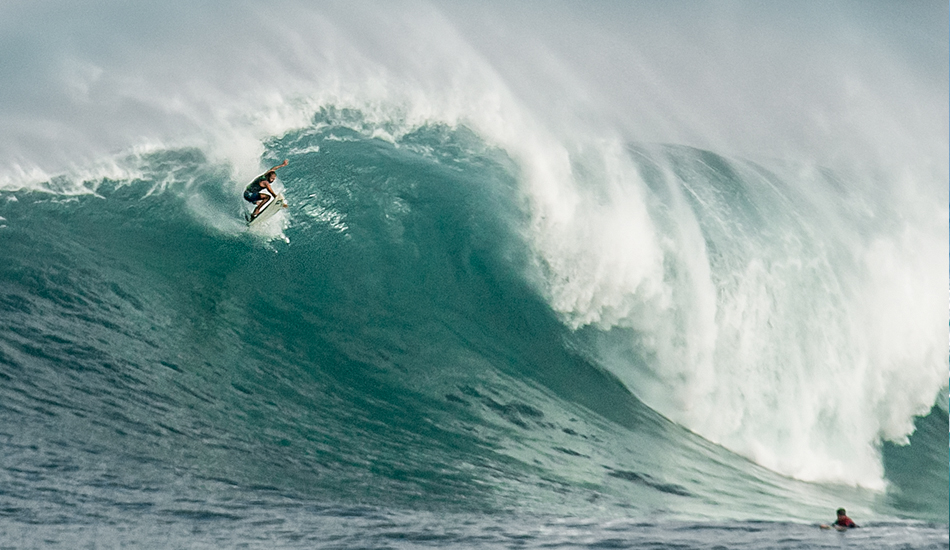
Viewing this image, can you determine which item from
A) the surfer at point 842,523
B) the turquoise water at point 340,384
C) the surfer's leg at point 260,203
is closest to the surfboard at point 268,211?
the surfer's leg at point 260,203

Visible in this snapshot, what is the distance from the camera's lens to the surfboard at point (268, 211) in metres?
14.3

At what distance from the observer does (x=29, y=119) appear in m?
16.4

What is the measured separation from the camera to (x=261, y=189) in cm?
1395

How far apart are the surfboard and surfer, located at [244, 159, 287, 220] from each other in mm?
89

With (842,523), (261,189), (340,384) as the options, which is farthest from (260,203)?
(842,523)

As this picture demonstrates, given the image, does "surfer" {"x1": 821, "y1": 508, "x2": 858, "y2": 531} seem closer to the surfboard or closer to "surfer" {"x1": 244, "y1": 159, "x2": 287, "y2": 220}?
"surfer" {"x1": 244, "y1": 159, "x2": 287, "y2": 220}

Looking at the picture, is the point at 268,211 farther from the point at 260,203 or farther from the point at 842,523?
the point at 842,523

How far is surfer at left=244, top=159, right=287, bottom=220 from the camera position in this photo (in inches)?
538

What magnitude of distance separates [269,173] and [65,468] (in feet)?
20.1

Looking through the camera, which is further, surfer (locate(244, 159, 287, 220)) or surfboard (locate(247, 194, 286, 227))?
surfboard (locate(247, 194, 286, 227))

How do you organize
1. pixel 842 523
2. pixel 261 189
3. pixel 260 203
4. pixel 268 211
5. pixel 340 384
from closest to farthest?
pixel 842 523
pixel 340 384
pixel 261 189
pixel 260 203
pixel 268 211

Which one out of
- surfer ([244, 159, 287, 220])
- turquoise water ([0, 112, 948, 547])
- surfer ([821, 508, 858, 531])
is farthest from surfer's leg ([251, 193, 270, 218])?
surfer ([821, 508, 858, 531])

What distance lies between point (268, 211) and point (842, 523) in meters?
10.2

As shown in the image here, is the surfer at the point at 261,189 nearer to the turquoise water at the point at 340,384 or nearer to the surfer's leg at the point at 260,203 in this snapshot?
the surfer's leg at the point at 260,203
